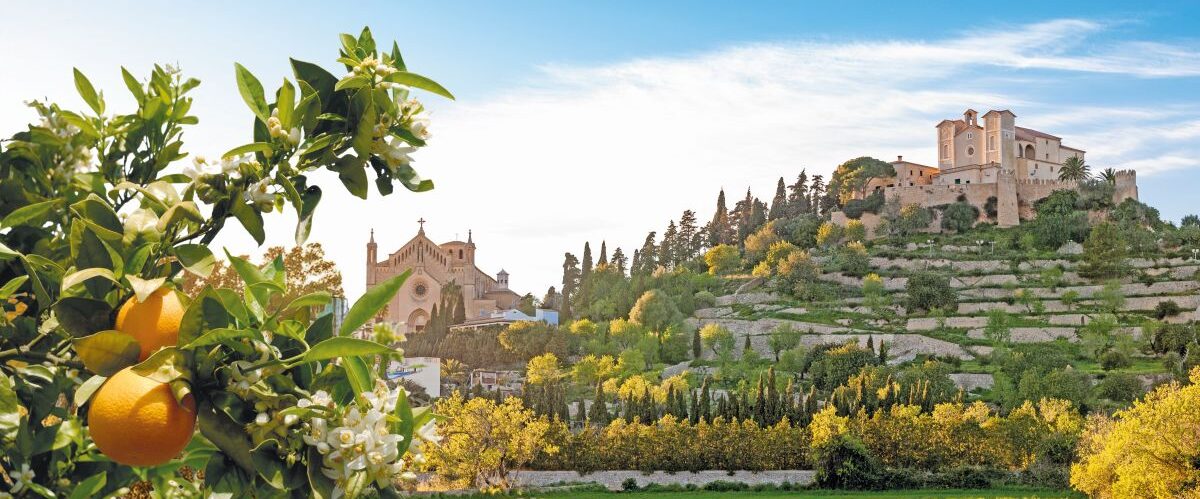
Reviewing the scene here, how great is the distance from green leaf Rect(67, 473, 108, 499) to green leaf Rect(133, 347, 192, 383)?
55 centimetres

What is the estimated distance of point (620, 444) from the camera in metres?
28.9

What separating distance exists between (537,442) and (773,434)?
676 centimetres

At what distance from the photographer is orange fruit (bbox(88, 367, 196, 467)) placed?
153 cm

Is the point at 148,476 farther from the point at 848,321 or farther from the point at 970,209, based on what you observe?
the point at 970,209

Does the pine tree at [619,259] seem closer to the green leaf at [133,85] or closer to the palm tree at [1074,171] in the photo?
the palm tree at [1074,171]

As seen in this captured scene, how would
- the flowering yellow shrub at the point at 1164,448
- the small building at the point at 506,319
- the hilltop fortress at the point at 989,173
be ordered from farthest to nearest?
the hilltop fortress at the point at 989,173
the small building at the point at 506,319
the flowering yellow shrub at the point at 1164,448

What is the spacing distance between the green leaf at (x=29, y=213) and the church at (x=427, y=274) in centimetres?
5318

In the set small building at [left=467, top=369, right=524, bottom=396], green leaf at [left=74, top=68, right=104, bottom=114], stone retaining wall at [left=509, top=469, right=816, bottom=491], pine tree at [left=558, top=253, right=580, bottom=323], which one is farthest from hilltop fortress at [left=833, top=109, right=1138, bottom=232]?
green leaf at [left=74, top=68, right=104, bottom=114]

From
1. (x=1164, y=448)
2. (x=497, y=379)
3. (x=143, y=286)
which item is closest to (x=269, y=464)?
(x=143, y=286)

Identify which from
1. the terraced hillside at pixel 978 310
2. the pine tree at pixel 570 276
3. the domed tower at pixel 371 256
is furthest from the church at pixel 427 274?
the terraced hillside at pixel 978 310

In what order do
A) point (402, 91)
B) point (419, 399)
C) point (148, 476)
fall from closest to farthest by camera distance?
1. point (402, 91)
2. point (148, 476)
3. point (419, 399)

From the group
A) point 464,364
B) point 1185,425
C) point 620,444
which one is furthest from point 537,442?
point 464,364

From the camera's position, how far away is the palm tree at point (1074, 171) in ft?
224

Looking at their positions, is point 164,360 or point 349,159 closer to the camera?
point 164,360
